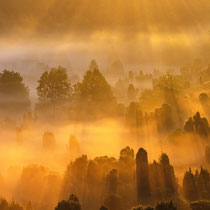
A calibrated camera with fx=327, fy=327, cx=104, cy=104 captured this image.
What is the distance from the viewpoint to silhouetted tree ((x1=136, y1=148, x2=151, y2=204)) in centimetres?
3494

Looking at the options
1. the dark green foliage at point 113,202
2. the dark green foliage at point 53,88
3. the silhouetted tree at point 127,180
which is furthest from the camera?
the dark green foliage at point 53,88

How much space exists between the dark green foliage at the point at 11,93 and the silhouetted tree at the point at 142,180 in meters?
70.9

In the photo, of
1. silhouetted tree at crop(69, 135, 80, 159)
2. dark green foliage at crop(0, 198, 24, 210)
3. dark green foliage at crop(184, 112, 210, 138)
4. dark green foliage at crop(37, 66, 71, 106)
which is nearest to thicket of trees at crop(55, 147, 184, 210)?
dark green foliage at crop(0, 198, 24, 210)

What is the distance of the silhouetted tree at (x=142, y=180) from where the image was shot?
1375 inches

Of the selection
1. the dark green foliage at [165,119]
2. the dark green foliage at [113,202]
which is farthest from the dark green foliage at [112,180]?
the dark green foliage at [165,119]

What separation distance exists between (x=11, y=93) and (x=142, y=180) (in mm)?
72732

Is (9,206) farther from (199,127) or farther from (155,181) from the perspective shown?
(199,127)

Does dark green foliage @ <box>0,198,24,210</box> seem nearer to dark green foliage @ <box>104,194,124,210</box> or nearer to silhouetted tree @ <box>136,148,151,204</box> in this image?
dark green foliage @ <box>104,194,124,210</box>

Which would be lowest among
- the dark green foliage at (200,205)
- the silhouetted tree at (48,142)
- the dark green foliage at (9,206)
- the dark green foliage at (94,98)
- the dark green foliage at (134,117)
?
the dark green foliage at (200,205)

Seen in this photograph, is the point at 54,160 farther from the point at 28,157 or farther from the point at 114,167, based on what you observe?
the point at 114,167

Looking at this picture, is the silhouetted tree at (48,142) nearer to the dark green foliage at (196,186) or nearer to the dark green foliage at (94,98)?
the dark green foliage at (94,98)

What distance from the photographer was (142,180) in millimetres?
36406

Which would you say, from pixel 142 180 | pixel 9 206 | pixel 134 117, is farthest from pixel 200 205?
pixel 134 117

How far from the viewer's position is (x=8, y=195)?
129 ft
